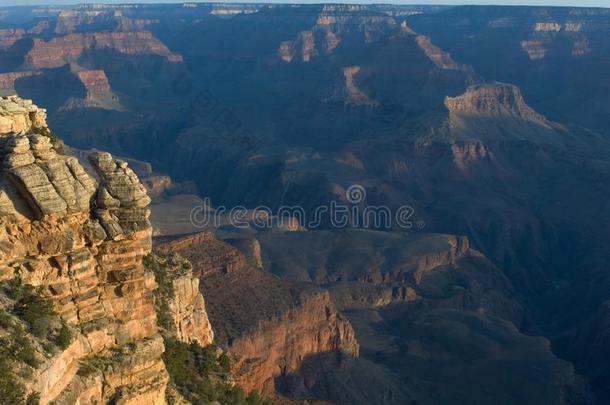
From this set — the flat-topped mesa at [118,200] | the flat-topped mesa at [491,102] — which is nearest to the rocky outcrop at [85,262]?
the flat-topped mesa at [118,200]

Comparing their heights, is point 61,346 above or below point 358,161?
above

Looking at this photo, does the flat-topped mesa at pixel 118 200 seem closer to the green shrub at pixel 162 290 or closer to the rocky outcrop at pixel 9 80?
the green shrub at pixel 162 290

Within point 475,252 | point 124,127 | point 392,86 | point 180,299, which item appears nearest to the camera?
point 180,299

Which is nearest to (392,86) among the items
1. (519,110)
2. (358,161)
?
(519,110)

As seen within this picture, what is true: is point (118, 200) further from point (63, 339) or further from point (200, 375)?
point (200, 375)

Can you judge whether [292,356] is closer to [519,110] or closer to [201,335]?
[201,335]

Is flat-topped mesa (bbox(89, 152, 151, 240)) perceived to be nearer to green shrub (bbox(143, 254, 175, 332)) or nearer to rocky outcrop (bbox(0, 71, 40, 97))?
green shrub (bbox(143, 254, 175, 332))
